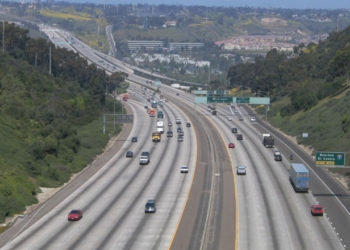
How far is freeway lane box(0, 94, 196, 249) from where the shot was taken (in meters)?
47.1

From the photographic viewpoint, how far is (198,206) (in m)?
58.2

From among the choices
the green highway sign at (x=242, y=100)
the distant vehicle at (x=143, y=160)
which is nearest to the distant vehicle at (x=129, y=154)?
the distant vehicle at (x=143, y=160)

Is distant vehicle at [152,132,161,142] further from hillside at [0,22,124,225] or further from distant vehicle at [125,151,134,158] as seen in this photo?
distant vehicle at [125,151,134,158]

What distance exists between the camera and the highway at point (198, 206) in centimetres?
4750

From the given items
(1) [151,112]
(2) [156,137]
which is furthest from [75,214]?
(1) [151,112]

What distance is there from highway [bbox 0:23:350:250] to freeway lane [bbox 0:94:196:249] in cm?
6

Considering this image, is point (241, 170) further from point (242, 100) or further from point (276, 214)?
point (242, 100)

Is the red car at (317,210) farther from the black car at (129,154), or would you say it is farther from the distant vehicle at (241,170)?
the black car at (129,154)

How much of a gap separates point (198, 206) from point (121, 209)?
572 centimetres

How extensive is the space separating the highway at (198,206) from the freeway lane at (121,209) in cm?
6

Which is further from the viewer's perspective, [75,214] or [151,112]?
[151,112]

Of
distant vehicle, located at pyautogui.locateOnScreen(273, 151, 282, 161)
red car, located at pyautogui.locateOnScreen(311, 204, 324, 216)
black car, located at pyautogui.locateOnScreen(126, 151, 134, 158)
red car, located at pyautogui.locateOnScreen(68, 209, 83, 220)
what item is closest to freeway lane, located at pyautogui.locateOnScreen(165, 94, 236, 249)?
distant vehicle, located at pyautogui.locateOnScreen(273, 151, 282, 161)

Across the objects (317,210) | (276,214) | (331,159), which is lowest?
(276,214)

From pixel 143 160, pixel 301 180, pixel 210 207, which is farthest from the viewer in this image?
pixel 143 160
